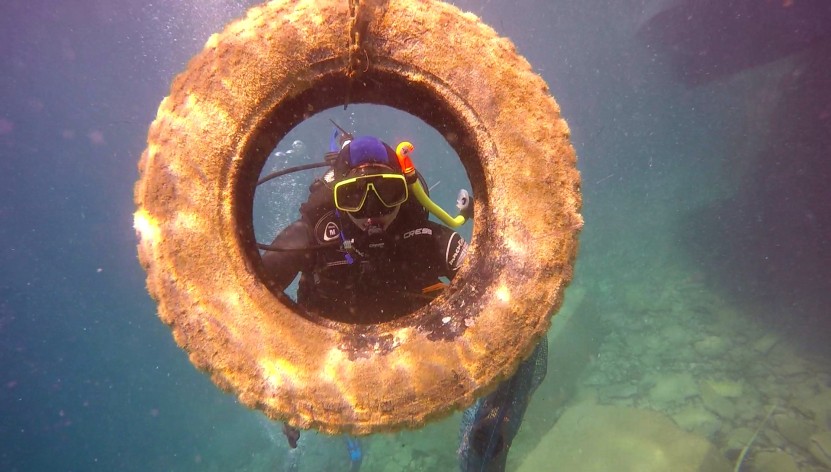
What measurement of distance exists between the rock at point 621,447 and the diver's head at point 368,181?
18.2 ft

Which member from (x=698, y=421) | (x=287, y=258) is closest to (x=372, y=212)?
(x=287, y=258)

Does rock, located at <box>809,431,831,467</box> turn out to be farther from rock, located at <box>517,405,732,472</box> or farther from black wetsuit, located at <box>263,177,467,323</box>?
black wetsuit, located at <box>263,177,467,323</box>

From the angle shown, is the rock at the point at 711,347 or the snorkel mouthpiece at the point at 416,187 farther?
the rock at the point at 711,347

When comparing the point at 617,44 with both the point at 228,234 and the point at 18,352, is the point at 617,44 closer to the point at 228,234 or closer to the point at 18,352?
the point at 228,234

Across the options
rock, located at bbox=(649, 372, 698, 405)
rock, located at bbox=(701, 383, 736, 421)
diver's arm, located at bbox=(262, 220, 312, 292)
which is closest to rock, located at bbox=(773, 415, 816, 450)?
rock, located at bbox=(701, 383, 736, 421)

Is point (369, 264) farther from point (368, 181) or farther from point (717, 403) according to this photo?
point (717, 403)

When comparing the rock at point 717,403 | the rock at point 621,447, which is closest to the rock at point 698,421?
the rock at point 717,403

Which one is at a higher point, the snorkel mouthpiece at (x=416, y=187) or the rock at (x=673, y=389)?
the snorkel mouthpiece at (x=416, y=187)

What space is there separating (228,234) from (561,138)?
5.12 feet

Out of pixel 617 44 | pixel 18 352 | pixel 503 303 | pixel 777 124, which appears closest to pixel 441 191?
pixel 617 44

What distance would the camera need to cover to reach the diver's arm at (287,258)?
3.42 metres

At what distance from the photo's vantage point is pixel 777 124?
13648 mm

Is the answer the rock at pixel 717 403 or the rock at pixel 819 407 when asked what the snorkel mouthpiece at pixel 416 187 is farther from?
the rock at pixel 819 407

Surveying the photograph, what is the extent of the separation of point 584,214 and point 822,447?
1709 centimetres
